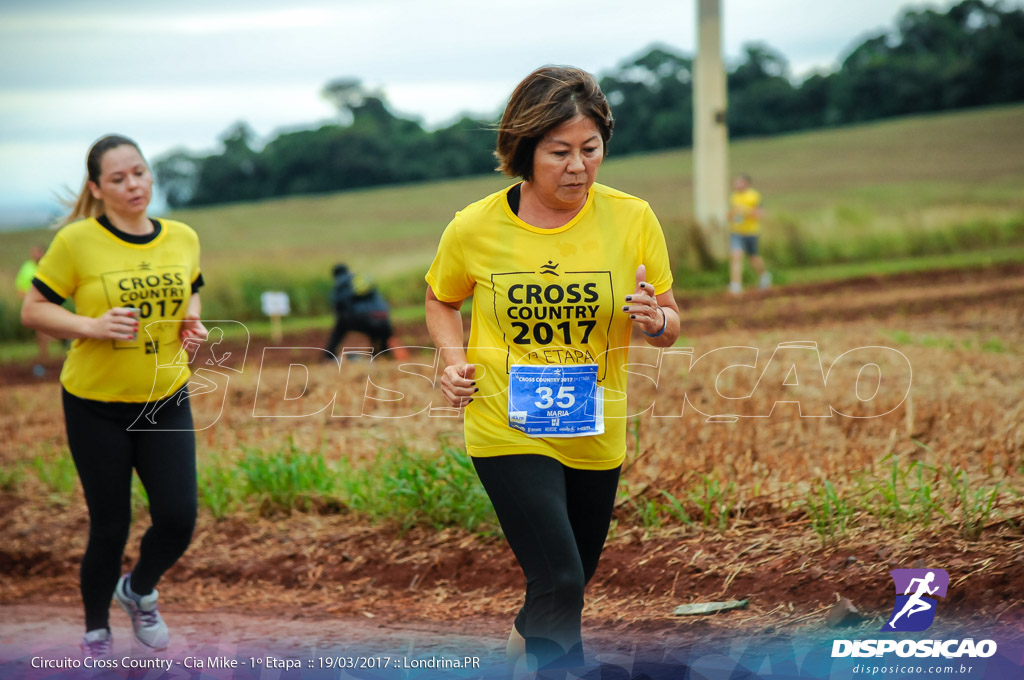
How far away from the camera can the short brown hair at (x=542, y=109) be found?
328 centimetres

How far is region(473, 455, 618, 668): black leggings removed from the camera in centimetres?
326

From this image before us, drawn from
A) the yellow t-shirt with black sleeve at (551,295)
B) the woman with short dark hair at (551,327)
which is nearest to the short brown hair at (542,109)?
the woman with short dark hair at (551,327)

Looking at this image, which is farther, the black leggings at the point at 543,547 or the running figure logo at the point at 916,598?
the running figure logo at the point at 916,598

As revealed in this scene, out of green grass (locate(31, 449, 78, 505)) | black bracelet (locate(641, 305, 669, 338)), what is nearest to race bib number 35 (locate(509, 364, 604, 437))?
black bracelet (locate(641, 305, 669, 338))

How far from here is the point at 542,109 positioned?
3.29m

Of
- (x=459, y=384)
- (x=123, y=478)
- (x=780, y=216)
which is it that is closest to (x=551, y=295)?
(x=459, y=384)

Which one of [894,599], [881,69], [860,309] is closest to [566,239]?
[894,599]

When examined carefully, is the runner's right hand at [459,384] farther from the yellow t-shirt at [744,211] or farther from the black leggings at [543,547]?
the yellow t-shirt at [744,211]

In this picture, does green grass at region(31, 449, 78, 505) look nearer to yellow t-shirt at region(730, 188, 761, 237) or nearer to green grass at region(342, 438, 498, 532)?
green grass at region(342, 438, 498, 532)

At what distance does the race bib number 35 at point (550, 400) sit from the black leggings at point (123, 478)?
1.82 m

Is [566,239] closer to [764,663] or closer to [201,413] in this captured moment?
[764,663]

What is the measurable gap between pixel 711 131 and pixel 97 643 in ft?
53.3

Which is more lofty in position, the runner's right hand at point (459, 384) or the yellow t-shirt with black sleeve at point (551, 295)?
the yellow t-shirt with black sleeve at point (551, 295)

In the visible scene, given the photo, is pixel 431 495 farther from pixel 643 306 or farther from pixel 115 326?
pixel 643 306
